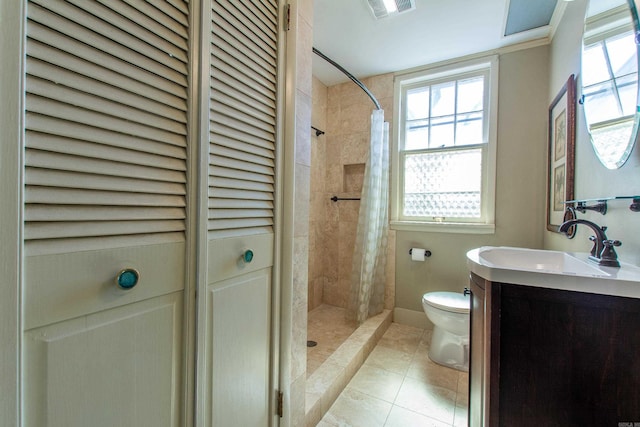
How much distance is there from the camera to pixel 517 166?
6.93ft

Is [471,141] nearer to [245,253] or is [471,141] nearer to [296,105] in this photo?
[296,105]

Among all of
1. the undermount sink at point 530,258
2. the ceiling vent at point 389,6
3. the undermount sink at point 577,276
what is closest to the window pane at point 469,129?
the ceiling vent at point 389,6

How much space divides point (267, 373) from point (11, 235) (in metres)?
0.86

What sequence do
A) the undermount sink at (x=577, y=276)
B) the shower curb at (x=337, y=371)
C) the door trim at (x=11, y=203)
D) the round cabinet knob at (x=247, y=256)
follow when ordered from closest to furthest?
the door trim at (x=11, y=203)
the undermount sink at (x=577, y=276)
the round cabinet knob at (x=247, y=256)
the shower curb at (x=337, y=371)

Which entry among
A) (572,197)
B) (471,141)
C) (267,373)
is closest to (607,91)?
(572,197)

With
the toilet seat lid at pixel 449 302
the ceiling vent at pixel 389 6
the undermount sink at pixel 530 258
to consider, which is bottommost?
the toilet seat lid at pixel 449 302

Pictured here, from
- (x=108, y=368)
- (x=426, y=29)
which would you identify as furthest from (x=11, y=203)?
(x=426, y=29)

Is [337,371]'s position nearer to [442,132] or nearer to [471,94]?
[442,132]

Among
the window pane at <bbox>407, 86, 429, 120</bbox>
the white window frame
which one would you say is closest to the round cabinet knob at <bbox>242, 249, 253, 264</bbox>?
the white window frame

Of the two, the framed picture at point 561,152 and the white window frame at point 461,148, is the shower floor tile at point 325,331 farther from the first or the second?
the framed picture at point 561,152

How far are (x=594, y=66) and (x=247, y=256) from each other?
177 cm

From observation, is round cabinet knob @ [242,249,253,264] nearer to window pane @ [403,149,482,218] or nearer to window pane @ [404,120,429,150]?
window pane @ [403,149,482,218]

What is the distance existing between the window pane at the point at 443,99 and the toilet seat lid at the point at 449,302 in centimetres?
160

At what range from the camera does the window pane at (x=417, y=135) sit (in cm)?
250
